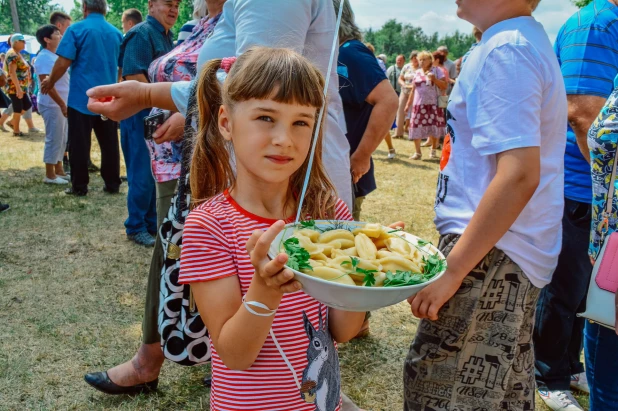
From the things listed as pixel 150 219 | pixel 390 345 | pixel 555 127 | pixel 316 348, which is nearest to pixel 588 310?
pixel 555 127

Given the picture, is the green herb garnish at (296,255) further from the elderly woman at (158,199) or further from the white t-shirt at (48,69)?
the white t-shirt at (48,69)

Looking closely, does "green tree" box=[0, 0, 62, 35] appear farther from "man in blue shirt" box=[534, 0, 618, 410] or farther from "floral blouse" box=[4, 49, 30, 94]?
"man in blue shirt" box=[534, 0, 618, 410]

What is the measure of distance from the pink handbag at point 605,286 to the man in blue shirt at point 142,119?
3.37 meters

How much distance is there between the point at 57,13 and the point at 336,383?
26.8 ft

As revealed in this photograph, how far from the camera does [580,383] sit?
2.80 meters

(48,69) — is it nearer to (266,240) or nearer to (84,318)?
(84,318)

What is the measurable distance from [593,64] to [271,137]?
1.50 meters

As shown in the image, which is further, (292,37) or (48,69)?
(48,69)

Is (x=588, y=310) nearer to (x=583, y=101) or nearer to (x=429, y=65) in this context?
(x=583, y=101)

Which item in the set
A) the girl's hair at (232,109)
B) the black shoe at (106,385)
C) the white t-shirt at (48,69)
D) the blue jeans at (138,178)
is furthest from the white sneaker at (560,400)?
the white t-shirt at (48,69)

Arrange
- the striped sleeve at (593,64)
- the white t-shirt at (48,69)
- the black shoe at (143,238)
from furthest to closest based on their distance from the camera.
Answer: the white t-shirt at (48,69)
the black shoe at (143,238)
the striped sleeve at (593,64)

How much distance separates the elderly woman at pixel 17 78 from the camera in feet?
32.1

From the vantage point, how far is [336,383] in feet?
4.71

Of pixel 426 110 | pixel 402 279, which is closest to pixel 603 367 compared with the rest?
pixel 402 279
